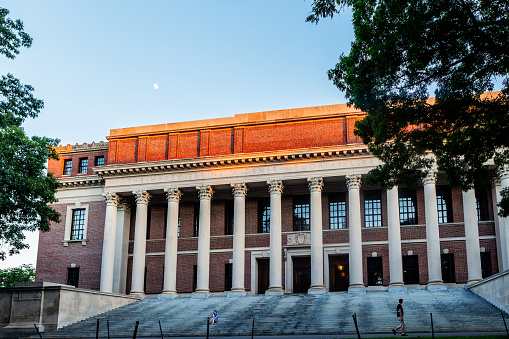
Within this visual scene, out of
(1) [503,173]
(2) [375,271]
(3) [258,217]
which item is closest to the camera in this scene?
(1) [503,173]

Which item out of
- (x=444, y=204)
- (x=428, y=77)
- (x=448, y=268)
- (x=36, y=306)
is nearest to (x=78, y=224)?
(x=36, y=306)

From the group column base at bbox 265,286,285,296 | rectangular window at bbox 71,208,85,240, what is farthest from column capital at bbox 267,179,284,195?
rectangular window at bbox 71,208,85,240

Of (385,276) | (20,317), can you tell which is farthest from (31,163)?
(385,276)

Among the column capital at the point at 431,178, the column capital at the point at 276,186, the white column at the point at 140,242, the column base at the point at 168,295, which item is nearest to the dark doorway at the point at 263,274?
the column capital at the point at 276,186

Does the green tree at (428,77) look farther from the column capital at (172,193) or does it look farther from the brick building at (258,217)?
the column capital at (172,193)

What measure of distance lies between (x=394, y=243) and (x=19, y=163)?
75.9ft

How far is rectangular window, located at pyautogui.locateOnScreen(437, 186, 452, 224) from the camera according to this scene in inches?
1624

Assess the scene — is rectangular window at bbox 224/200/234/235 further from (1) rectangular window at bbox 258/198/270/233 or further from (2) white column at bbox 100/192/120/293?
(2) white column at bbox 100/192/120/293

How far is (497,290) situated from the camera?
2991cm

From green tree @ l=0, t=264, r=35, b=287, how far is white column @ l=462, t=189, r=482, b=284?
60403mm

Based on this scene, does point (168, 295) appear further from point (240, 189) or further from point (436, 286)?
point (436, 286)

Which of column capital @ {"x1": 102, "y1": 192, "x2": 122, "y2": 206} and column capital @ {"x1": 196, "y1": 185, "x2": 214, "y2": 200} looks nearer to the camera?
column capital @ {"x1": 196, "y1": 185, "x2": 214, "y2": 200}

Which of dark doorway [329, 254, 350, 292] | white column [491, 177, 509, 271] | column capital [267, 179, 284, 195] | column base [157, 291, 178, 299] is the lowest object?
column base [157, 291, 178, 299]

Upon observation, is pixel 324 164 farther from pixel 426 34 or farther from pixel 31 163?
pixel 426 34
